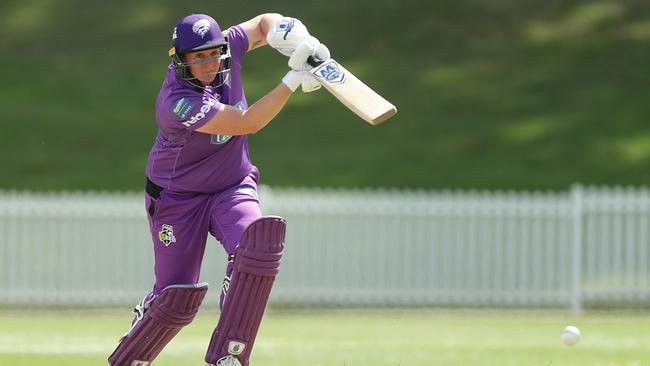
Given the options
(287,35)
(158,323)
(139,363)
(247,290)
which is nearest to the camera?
(247,290)

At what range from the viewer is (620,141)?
646 inches

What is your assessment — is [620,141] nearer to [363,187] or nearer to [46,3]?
[363,187]

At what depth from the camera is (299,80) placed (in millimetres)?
5391

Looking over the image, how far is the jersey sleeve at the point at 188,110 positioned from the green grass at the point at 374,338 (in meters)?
2.26

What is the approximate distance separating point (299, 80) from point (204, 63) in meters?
0.45

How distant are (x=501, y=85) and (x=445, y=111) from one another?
1070 mm

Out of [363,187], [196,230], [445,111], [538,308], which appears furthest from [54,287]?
[196,230]

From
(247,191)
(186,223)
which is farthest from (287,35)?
(186,223)

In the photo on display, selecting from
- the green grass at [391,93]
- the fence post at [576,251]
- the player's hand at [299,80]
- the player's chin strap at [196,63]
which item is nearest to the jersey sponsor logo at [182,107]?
the player's chin strap at [196,63]

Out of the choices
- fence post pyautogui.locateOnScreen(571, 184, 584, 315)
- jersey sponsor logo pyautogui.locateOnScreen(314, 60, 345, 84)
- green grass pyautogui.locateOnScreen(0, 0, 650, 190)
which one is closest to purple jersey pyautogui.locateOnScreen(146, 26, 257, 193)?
jersey sponsor logo pyautogui.locateOnScreen(314, 60, 345, 84)

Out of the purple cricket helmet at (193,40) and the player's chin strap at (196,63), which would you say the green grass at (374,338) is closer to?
the player's chin strap at (196,63)

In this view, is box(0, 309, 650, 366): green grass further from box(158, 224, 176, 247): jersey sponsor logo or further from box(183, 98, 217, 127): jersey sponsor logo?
box(183, 98, 217, 127): jersey sponsor logo

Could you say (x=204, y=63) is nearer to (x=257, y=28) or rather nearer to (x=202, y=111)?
(x=202, y=111)

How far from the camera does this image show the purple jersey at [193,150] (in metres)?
5.61
